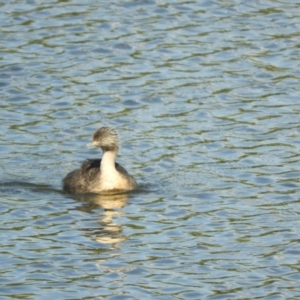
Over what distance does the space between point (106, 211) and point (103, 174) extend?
3.93 ft

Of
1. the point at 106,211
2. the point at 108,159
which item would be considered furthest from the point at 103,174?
the point at 106,211

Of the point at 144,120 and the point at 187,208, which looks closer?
the point at 187,208

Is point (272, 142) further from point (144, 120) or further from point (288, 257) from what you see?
point (288, 257)

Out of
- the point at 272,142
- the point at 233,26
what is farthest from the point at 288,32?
the point at 272,142

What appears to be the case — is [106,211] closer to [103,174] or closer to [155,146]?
[103,174]

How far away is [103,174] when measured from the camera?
19953mm

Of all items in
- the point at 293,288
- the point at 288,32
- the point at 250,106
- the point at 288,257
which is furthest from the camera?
the point at 288,32

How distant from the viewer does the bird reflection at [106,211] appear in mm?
17391

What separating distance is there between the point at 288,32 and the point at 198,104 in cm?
431

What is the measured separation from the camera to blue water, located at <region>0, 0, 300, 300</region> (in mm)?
15883

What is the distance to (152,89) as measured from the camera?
23.9 meters

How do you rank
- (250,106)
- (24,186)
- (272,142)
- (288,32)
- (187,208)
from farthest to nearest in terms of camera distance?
1. (288,32)
2. (250,106)
3. (272,142)
4. (24,186)
5. (187,208)

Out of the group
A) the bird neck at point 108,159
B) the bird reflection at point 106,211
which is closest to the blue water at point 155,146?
the bird reflection at point 106,211

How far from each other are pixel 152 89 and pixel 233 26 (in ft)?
12.7
